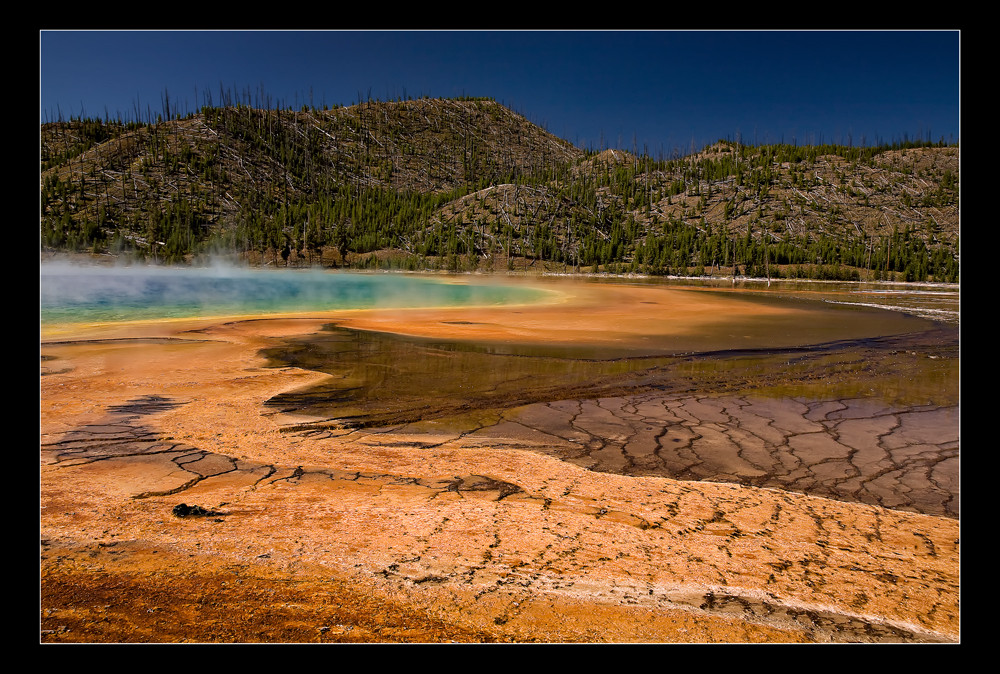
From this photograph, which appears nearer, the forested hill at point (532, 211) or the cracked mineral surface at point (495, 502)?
the cracked mineral surface at point (495, 502)

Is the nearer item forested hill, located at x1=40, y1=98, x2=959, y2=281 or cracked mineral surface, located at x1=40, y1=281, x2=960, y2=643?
cracked mineral surface, located at x1=40, y1=281, x2=960, y2=643

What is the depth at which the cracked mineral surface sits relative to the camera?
A: 10.6ft

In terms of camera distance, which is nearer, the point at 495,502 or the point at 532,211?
the point at 495,502

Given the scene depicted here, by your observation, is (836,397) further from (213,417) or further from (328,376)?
(213,417)

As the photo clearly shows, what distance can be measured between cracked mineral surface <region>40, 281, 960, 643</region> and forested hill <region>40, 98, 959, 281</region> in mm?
59389

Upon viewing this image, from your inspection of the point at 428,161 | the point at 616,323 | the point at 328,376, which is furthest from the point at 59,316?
the point at 428,161

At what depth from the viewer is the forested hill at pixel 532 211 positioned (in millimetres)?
78062

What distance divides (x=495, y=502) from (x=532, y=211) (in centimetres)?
9251

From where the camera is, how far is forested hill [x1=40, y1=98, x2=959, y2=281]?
78.1m

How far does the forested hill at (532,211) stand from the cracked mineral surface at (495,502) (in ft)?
195

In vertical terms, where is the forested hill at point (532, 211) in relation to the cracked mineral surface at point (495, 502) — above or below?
above

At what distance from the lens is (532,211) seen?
310 feet

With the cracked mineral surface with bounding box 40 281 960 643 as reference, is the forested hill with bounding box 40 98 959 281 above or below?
above

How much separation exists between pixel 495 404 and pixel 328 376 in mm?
3688
